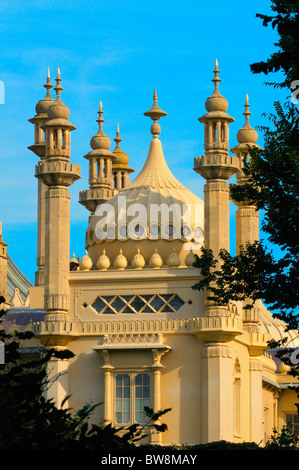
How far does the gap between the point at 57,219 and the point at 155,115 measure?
22.7 ft

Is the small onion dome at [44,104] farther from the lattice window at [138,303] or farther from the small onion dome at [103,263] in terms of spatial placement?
the lattice window at [138,303]

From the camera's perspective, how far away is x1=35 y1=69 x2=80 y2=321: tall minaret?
146 ft

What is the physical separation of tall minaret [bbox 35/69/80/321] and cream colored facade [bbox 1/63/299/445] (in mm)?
37

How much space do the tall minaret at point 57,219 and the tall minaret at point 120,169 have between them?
35.4 feet

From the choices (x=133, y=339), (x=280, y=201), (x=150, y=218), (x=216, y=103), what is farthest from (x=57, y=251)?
(x=280, y=201)

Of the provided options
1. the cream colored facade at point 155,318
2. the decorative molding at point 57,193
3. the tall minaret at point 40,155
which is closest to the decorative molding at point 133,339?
the cream colored facade at point 155,318

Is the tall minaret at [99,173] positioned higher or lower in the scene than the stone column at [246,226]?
higher

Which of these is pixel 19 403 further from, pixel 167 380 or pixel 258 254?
pixel 167 380

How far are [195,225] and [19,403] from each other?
30432mm

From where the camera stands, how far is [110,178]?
53.0 meters

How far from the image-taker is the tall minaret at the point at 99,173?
52.4 m

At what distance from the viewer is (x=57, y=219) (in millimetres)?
45219

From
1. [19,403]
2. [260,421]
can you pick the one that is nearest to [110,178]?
[260,421]

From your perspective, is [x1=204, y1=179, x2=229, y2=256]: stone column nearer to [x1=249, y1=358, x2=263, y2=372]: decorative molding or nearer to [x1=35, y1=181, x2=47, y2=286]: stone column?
[x1=249, y1=358, x2=263, y2=372]: decorative molding
